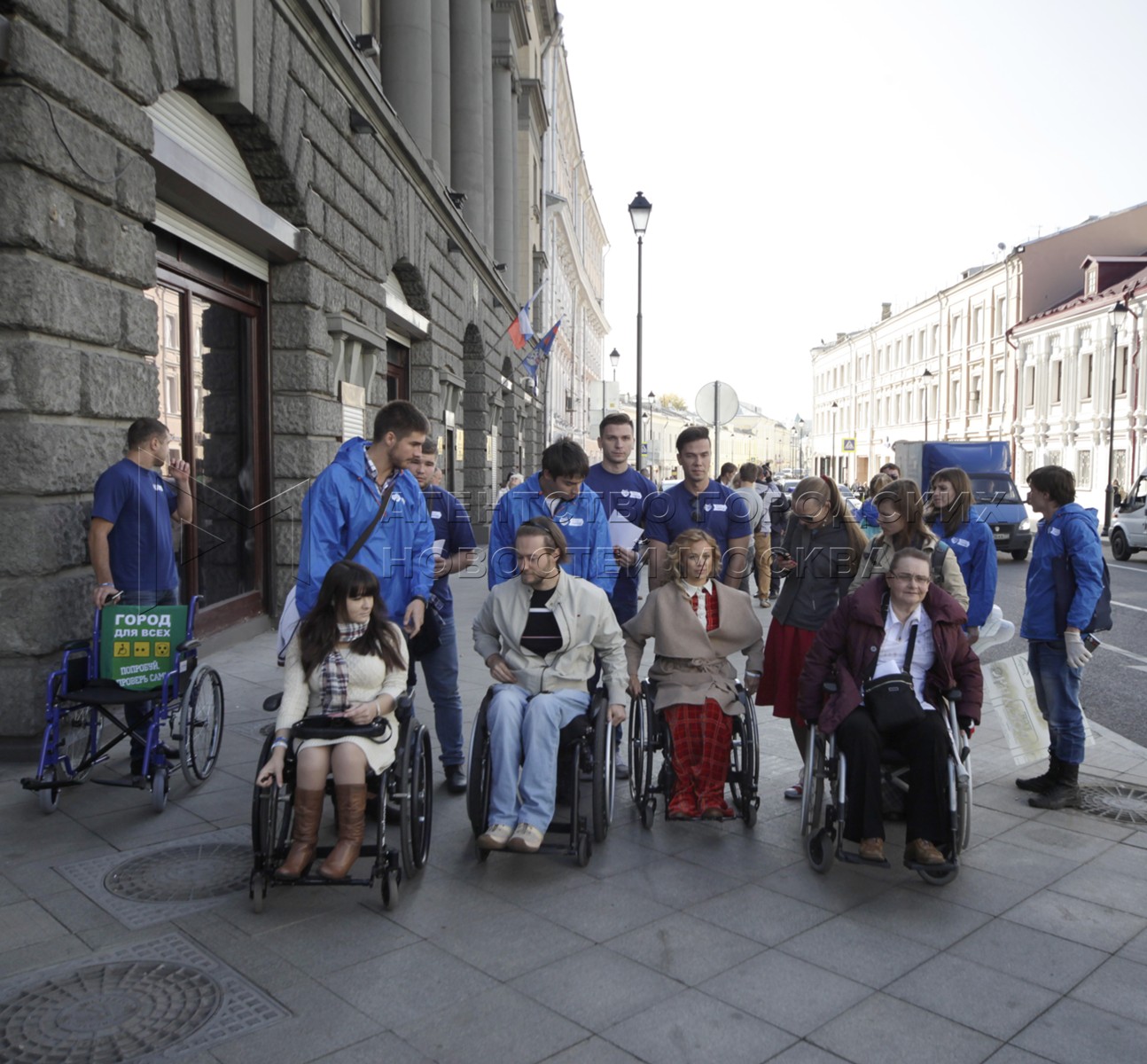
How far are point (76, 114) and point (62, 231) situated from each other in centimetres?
71

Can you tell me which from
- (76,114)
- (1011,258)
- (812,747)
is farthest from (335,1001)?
(1011,258)

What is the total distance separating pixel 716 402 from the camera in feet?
42.7

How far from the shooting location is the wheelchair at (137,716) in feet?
16.6

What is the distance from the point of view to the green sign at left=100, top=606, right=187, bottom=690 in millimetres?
5188

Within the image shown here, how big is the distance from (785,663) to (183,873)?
3078 mm

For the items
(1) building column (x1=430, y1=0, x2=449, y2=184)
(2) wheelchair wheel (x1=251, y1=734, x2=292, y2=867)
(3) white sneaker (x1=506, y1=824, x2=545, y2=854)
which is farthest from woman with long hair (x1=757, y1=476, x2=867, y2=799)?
(1) building column (x1=430, y1=0, x2=449, y2=184)

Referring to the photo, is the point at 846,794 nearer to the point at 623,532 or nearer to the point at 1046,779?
the point at 1046,779

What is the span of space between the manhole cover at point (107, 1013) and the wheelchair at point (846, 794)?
2.54 m

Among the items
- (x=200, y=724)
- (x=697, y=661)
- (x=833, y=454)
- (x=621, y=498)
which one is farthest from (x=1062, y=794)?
(x=833, y=454)

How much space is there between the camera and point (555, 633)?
4965 mm

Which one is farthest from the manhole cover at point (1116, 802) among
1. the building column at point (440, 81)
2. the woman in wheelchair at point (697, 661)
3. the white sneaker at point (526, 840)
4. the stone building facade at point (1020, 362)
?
the stone building facade at point (1020, 362)

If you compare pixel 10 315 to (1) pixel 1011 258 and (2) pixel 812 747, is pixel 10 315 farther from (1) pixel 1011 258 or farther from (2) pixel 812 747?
(1) pixel 1011 258

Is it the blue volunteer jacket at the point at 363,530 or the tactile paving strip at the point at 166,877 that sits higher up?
the blue volunteer jacket at the point at 363,530

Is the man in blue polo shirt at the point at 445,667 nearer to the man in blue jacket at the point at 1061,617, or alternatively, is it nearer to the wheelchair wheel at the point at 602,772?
the wheelchair wheel at the point at 602,772
